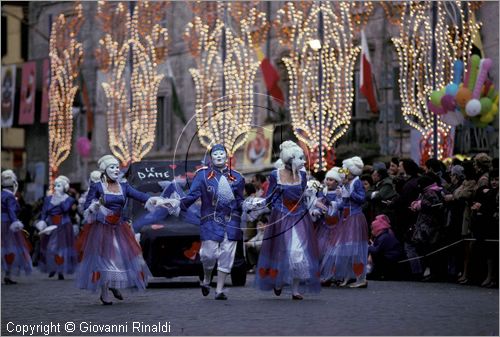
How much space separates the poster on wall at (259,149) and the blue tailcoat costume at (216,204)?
20.9 m

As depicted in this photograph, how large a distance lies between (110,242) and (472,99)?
30.4 ft

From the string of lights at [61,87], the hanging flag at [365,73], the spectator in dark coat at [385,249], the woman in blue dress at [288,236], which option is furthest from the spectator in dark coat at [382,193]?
the string of lights at [61,87]

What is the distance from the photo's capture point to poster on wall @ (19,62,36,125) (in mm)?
54375

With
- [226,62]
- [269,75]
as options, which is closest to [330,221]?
[269,75]

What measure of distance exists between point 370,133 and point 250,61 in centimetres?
422

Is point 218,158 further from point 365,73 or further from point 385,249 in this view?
point 365,73

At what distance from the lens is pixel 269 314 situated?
1462 centimetres

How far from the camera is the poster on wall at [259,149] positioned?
3905 centimetres

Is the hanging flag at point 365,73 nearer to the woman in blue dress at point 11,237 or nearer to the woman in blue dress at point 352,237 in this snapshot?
the woman in blue dress at point 11,237

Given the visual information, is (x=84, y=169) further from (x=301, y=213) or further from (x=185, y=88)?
(x=301, y=213)

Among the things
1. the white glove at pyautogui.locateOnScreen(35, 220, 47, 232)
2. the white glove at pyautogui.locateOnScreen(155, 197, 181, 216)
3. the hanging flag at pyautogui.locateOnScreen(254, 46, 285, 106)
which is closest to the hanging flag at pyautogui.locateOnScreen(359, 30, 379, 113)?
the hanging flag at pyautogui.locateOnScreen(254, 46, 285, 106)

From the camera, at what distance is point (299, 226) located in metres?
17.5

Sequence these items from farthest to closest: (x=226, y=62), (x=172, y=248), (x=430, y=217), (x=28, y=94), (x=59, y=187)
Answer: (x=28, y=94) → (x=226, y=62) → (x=59, y=187) → (x=430, y=217) → (x=172, y=248)

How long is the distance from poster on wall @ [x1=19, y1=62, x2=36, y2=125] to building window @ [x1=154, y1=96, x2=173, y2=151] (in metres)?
7.96
